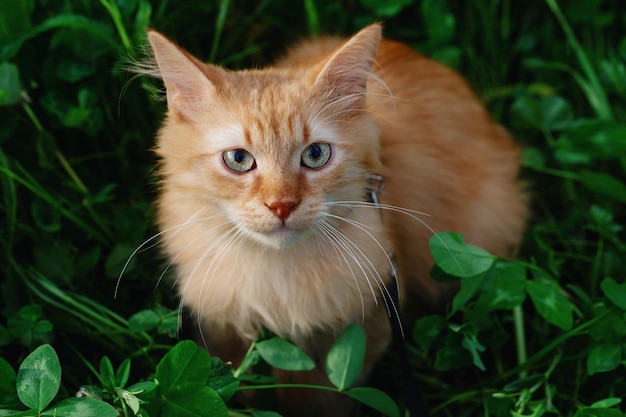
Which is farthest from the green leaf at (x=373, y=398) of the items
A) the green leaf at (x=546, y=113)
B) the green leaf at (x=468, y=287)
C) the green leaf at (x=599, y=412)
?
the green leaf at (x=546, y=113)

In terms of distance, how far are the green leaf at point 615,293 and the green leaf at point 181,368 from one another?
0.93 metres

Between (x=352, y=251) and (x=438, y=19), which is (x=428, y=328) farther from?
(x=438, y=19)

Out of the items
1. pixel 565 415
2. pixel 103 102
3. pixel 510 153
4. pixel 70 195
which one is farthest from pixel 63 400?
pixel 510 153

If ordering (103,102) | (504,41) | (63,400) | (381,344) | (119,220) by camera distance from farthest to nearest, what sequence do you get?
(504,41)
(103,102)
(119,220)
(381,344)
(63,400)

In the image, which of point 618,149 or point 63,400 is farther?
point 618,149

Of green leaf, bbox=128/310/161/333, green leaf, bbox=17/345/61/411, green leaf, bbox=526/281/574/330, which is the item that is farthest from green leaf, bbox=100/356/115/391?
green leaf, bbox=526/281/574/330

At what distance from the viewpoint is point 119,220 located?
6.46 feet

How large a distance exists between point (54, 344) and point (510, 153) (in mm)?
1480

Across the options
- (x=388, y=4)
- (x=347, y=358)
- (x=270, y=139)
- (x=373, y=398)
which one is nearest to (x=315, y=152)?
(x=270, y=139)

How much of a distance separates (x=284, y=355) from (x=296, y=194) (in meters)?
0.38

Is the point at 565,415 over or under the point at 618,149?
under

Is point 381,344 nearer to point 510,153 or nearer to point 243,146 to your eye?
point 243,146

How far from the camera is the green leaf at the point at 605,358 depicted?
1.63 meters

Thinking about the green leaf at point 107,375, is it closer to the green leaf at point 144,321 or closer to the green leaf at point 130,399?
the green leaf at point 130,399
